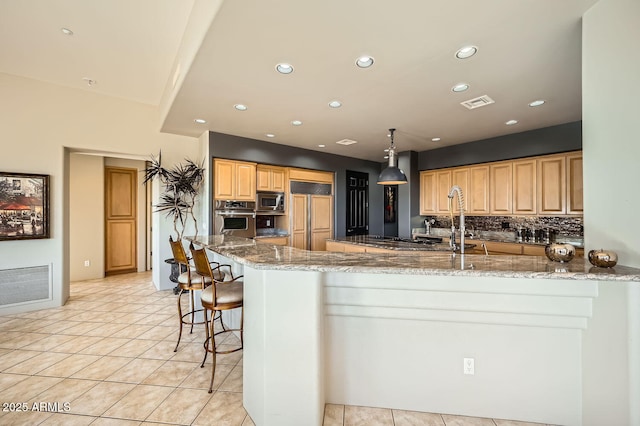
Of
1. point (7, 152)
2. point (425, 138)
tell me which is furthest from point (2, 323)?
point (425, 138)

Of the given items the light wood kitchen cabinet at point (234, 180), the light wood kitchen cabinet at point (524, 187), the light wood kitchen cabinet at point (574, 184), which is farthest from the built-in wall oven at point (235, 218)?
the light wood kitchen cabinet at point (574, 184)

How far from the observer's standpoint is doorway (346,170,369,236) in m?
6.49

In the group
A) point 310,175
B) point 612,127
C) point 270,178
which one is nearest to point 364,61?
point 612,127

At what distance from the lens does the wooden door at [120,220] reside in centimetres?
585

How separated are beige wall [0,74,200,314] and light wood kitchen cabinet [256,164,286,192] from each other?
71.1 inches

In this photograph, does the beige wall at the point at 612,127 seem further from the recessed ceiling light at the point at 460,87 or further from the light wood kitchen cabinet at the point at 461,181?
the light wood kitchen cabinet at the point at 461,181

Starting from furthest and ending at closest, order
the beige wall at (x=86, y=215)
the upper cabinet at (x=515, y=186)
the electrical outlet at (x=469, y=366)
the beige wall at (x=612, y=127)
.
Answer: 1. the beige wall at (x=86, y=215)
2. the upper cabinet at (x=515, y=186)
3. the electrical outlet at (x=469, y=366)
4. the beige wall at (x=612, y=127)

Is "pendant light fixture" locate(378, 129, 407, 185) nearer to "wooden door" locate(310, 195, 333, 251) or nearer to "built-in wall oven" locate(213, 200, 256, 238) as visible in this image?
"wooden door" locate(310, 195, 333, 251)

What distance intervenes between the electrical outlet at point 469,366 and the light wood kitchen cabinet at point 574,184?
3.70 m

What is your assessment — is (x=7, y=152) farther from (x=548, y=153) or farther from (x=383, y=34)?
(x=548, y=153)

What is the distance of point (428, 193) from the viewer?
5.73 m

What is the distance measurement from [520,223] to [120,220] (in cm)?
800

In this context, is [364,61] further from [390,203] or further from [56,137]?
[390,203]

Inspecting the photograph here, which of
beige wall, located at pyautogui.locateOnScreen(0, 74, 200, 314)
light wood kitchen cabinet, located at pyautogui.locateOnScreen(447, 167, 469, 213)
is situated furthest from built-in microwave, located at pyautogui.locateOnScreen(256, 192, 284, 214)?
light wood kitchen cabinet, located at pyautogui.locateOnScreen(447, 167, 469, 213)
